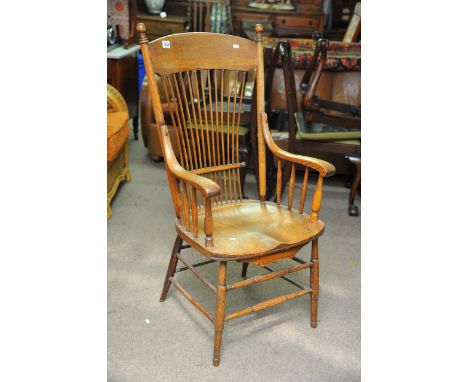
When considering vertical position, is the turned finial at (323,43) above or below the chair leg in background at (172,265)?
above

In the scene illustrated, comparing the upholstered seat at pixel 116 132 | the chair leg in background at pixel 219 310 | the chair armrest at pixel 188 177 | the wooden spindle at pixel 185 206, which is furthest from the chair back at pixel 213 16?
the chair leg in background at pixel 219 310

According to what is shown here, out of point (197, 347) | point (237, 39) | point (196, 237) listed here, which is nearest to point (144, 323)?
point (197, 347)

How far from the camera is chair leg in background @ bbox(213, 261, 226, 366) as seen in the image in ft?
5.41

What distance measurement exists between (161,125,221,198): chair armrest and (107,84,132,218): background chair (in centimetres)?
106

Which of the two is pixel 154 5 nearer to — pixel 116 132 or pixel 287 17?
pixel 287 17

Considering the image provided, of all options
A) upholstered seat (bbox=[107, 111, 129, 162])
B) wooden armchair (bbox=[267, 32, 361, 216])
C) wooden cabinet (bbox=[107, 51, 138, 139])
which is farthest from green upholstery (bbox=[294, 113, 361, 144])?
wooden cabinet (bbox=[107, 51, 138, 139])

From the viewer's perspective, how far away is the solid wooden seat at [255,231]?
1629mm

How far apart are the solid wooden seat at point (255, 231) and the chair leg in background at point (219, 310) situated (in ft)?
0.25

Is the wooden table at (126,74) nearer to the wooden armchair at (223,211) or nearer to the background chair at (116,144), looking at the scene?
the background chair at (116,144)

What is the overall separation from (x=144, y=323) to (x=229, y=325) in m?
0.34

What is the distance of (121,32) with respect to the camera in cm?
477

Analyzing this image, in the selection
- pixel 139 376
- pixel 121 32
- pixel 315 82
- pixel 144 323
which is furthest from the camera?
pixel 121 32
